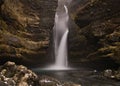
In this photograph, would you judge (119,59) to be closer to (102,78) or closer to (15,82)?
(102,78)

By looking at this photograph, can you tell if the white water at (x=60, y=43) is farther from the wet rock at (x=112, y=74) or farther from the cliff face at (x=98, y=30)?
the wet rock at (x=112, y=74)

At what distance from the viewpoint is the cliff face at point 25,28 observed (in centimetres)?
3325

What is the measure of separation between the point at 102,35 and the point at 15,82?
17.4 meters

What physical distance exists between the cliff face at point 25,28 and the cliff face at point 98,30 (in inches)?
169

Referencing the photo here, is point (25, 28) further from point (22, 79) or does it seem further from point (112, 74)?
point (22, 79)

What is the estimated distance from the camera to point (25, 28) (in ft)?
120

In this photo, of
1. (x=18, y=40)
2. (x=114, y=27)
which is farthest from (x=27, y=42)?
(x=114, y=27)

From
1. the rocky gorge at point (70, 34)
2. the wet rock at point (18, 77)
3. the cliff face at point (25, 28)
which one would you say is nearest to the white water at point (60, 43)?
the rocky gorge at point (70, 34)

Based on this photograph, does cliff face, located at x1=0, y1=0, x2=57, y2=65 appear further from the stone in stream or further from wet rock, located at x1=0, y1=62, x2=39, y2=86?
the stone in stream

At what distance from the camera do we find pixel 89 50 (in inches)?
1476

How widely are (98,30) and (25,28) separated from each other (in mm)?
9342

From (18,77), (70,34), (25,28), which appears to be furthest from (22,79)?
(70,34)

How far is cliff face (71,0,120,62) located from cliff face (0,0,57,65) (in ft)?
14.1

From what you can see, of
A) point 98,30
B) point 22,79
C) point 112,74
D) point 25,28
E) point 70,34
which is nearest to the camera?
point 22,79
